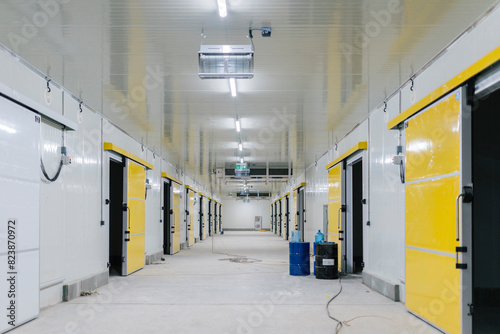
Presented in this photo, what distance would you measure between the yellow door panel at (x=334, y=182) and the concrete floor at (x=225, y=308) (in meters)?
2.20

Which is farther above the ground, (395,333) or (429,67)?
(429,67)

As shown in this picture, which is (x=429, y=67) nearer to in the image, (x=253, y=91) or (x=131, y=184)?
(x=253, y=91)

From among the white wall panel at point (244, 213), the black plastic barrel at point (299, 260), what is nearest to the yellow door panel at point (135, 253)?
the black plastic barrel at point (299, 260)

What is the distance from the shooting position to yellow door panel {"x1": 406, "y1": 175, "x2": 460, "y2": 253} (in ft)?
15.9

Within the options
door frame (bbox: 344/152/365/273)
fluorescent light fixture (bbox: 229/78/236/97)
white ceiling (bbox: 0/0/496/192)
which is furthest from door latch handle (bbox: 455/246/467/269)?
door frame (bbox: 344/152/365/273)

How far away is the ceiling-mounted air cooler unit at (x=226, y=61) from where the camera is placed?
5039 millimetres

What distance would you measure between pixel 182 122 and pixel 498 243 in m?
6.41

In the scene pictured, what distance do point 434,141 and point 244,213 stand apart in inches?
1583

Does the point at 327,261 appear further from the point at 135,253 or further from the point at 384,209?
the point at 135,253

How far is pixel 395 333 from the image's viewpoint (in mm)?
5148

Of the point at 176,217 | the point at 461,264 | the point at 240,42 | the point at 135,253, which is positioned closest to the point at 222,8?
the point at 240,42

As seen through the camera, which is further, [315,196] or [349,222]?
[315,196]

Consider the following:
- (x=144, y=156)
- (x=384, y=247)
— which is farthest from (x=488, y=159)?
(x=144, y=156)

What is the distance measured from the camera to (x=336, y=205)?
11250mm
